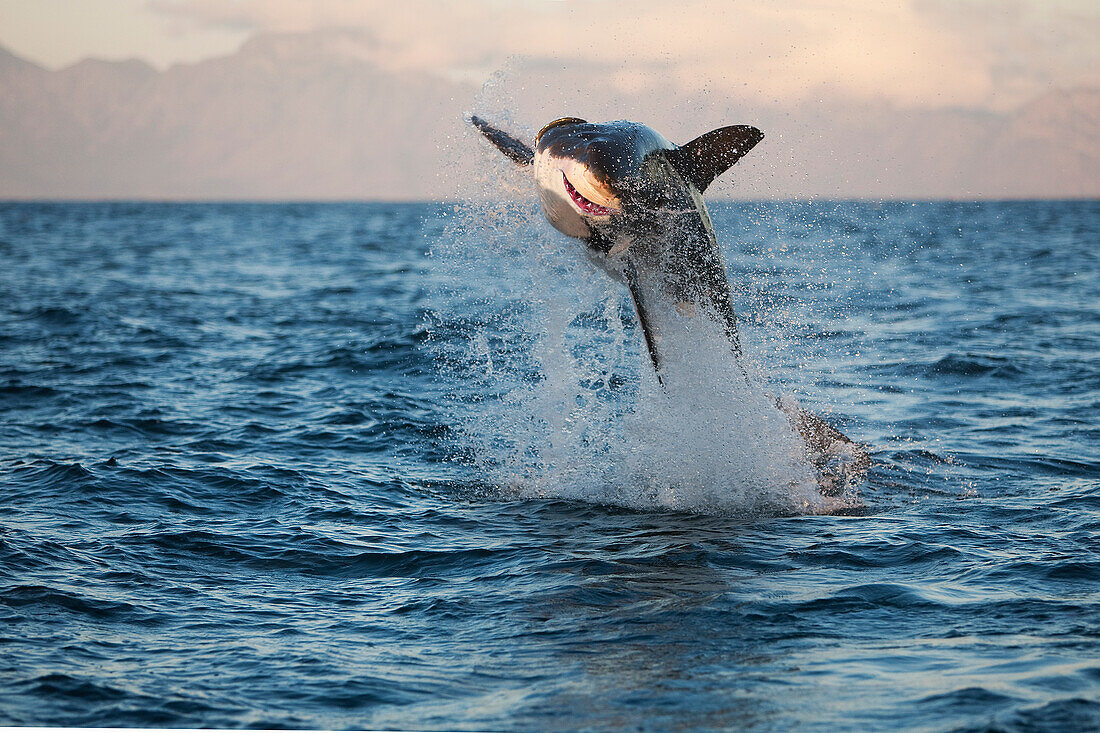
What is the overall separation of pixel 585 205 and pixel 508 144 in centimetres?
190

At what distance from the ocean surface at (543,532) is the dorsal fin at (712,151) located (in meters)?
1.11

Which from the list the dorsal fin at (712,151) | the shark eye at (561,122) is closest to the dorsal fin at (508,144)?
the shark eye at (561,122)

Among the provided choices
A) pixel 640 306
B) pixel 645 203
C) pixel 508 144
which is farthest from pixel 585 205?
pixel 508 144

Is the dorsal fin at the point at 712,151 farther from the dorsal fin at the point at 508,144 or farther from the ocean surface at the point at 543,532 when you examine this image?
the dorsal fin at the point at 508,144

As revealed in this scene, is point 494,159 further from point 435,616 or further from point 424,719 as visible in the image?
point 424,719

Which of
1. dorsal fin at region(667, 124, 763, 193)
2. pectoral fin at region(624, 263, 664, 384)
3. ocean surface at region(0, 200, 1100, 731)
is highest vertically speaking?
dorsal fin at region(667, 124, 763, 193)

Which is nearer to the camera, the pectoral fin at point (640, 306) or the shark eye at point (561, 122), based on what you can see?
the shark eye at point (561, 122)

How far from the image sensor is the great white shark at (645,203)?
729 centimetres

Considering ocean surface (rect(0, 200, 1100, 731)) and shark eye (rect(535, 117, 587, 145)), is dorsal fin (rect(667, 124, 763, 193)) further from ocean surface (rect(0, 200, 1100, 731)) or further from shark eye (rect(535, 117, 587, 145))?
ocean surface (rect(0, 200, 1100, 731))

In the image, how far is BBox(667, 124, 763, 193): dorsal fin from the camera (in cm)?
Result: 802

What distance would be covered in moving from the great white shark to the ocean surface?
58 centimetres

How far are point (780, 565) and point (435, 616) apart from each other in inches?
102

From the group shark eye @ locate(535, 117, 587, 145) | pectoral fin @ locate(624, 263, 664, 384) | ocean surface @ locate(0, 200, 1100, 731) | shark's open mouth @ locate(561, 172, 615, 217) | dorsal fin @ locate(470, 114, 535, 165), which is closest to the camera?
ocean surface @ locate(0, 200, 1100, 731)

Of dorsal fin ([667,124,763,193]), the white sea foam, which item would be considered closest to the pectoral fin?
the white sea foam
